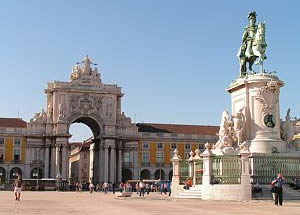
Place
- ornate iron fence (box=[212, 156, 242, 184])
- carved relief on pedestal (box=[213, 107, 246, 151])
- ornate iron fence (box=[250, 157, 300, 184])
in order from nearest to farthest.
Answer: ornate iron fence (box=[212, 156, 242, 184])
ornate iron fence (box=[250, 157, 300, 184])
carved relief on pedestal (box=[213, 107, 246, 151])

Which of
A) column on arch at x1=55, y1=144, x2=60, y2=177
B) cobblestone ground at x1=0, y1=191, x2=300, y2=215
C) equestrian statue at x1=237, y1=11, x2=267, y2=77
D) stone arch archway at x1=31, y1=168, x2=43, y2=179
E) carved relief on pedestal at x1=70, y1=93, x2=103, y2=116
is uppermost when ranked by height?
carved relief on pedestal at x1=70, y1=93, x2=103, y2=116

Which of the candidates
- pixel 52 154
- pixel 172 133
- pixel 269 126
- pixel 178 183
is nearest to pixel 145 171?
pixel 172 133

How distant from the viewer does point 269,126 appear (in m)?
27.0

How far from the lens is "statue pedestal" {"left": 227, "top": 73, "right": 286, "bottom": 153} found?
1055 inches

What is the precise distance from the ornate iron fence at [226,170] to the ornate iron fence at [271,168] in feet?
4.39

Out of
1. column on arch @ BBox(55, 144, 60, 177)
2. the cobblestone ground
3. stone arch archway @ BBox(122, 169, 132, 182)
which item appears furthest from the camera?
stone arch archway @ BBox(122, 169, 132, 182)

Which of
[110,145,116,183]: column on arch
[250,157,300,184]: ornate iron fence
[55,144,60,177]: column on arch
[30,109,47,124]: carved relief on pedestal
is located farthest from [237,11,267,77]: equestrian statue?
[30,109,47,124]: carved relief on pedestal

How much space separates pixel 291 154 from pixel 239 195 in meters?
4.58

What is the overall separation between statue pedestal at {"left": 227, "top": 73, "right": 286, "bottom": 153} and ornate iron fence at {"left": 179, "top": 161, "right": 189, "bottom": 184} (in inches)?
251

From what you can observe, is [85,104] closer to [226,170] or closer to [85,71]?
[85,71]

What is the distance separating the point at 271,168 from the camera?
26.0m

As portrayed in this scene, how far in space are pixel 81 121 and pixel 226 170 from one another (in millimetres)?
68503

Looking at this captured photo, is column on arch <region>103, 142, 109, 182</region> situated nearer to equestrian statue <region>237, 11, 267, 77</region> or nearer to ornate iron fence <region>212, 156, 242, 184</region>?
equestrian statue <region>237, 11, 267, 77</region>

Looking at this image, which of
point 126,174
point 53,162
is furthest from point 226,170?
point 126,174
